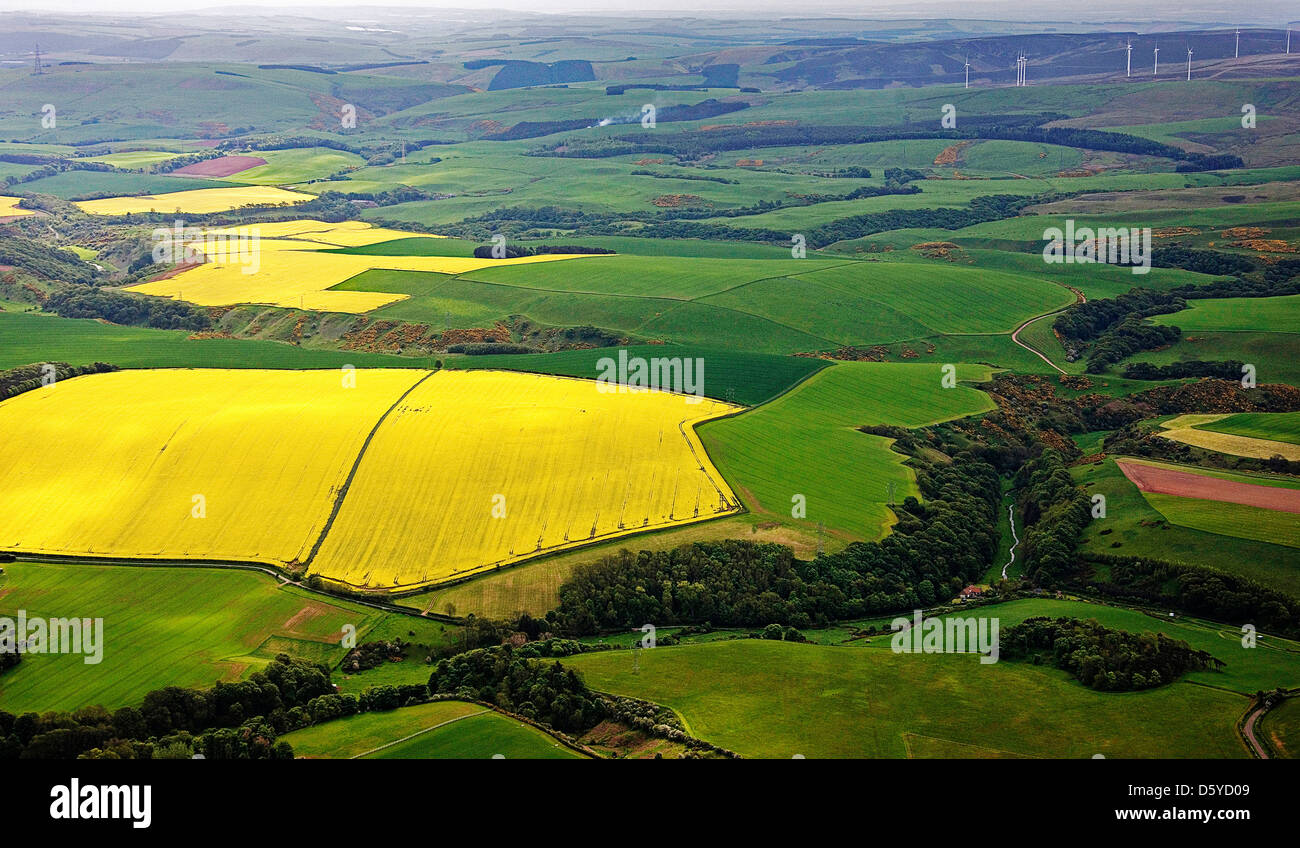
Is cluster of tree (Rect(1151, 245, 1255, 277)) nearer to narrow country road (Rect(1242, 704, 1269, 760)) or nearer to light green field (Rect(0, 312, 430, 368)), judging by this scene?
light green field (Rect(0, 312, 430, 368))

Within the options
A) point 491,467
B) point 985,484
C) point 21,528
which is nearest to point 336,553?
point 491,467

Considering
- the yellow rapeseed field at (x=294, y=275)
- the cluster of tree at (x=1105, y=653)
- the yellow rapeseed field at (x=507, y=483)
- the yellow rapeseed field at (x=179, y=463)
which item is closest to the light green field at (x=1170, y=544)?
the cluster of tree at (x=1105, y=653)

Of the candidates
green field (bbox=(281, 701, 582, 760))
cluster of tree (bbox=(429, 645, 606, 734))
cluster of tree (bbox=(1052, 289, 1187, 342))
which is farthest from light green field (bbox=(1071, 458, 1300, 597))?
cluster of tree (bbox=(1052, 289, 1187, 342))

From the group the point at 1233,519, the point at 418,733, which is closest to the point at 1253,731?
the point at 1233,519

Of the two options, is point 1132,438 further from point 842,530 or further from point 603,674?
point 603,674

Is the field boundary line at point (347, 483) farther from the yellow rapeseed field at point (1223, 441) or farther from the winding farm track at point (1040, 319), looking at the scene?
the winding farm track at point (1040, 319)

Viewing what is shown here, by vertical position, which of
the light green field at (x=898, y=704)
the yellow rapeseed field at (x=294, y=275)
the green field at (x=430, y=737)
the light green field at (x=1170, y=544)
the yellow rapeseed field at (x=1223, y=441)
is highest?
the yellow rapeseed field at (x=294, y=275)
